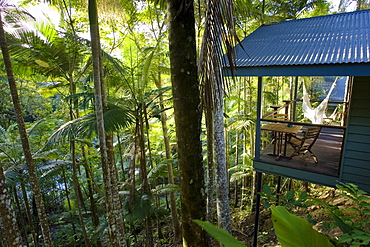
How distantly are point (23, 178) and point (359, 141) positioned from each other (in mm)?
7848

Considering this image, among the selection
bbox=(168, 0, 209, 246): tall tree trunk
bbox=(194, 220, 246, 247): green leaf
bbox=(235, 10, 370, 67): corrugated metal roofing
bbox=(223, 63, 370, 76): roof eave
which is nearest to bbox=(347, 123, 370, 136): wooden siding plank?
bbox=(223, 63, 370, 76): roof eave

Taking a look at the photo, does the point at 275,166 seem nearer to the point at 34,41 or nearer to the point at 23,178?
the point at 34,41

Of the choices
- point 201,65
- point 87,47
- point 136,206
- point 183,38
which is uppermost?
point 87,47


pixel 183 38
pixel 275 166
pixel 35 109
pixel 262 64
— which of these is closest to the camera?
pixel 183 38

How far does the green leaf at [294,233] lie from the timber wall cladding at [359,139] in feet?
11.2

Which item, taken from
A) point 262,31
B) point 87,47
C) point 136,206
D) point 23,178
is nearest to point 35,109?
point 23,178

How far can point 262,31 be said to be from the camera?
18.8 feet

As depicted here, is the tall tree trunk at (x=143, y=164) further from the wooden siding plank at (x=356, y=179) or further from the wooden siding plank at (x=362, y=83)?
the wooden siding plank at (x=362, y=83)

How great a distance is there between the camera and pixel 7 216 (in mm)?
3135

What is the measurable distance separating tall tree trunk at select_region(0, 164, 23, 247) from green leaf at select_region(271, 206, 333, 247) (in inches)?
144

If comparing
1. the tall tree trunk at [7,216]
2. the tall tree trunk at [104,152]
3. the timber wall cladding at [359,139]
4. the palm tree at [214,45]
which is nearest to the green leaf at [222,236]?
the palm tree at [214,45]

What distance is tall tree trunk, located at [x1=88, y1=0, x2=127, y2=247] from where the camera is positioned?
338 cm

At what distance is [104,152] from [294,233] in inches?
130

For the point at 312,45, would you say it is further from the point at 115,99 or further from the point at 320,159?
the point at 115,99
